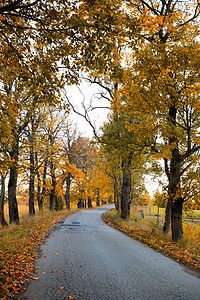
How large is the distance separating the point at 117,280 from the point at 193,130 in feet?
21.6

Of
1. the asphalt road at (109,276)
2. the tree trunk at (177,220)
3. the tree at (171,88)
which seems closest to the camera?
the asphalt road at (109,276)

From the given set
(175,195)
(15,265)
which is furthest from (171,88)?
(15,265)

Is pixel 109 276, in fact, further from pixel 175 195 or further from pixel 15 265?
pixel 175 195

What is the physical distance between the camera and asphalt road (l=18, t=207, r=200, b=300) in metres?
4.05

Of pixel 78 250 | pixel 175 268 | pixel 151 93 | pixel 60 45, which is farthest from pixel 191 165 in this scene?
pixel 60 45

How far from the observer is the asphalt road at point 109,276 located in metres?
4.05

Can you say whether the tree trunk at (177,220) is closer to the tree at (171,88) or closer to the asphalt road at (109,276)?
the tree at (171,88)

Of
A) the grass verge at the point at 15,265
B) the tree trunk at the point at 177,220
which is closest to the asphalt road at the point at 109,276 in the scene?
the grass verge at the point at 15,265

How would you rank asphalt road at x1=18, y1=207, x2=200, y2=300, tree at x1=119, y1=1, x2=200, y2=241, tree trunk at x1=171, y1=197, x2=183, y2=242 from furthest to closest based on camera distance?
1. tree trunk at x1=171, y1=197, x2=183, y2=242
2. tree at x1=119, y1=1, x2=200, y2=241
3. asphalt road at x1=18, y1=207, x2=200, y2=300

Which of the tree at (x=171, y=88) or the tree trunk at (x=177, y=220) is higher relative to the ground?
the tree at (x=171, y=88)

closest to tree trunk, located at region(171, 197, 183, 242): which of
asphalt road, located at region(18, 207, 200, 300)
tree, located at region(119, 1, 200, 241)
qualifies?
tree, located at region(119, 1, 200, 241)

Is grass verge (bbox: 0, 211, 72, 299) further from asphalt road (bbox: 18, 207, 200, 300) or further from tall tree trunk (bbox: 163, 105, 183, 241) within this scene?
tall tree trunk (bbox: 163, 105, 183, 241)

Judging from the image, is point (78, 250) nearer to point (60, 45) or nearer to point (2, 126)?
point (2, 126)

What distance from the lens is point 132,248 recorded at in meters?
7.95
